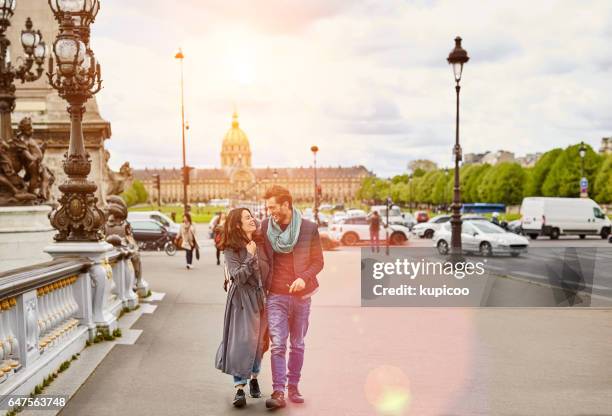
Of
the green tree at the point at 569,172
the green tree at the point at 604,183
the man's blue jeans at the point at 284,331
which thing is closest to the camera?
the man's blue jeans at the point at 284,331

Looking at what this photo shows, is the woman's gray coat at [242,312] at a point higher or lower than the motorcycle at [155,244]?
higher

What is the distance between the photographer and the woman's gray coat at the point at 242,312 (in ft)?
20.2

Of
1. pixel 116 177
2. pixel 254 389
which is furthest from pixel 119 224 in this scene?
pixel 116 177

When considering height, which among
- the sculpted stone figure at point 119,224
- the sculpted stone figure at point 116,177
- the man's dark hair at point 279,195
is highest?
the sculpted stone figure at point 116,177

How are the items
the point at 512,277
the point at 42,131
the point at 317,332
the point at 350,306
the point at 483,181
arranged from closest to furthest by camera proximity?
1. the point at 317,332
2. the point at 350,306
3. the point at 512,277
4. the point at 42,131
5. the point at 483,181

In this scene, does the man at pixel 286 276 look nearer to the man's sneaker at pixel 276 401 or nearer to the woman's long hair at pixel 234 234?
the man's sneaker at pixel 276 401

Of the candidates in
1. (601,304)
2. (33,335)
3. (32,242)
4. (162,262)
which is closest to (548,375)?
(33,335)

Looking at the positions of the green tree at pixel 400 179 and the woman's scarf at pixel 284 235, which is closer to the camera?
the woman's scarf at pixel 284 235

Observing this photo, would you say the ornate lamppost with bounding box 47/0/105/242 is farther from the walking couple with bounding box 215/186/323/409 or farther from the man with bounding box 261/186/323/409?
the man with bounding box 261/186/323/409

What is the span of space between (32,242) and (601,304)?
11059 mm

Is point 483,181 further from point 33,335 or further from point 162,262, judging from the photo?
point 33,335

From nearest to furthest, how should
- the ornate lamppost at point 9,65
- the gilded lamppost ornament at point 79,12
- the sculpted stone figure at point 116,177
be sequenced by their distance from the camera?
the gilded lamppost ornament at point 79,12 → the ornate lamppost at point 9,65 → the sculpted stone figure at point 116,177

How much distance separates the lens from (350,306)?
42.8 ft

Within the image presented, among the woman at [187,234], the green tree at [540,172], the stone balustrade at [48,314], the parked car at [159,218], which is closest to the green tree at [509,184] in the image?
the green tree at [540,172]
